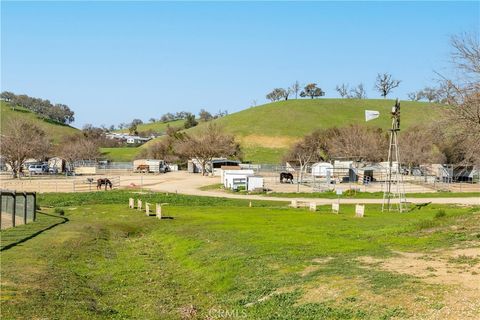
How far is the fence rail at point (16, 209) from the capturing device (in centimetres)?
2577

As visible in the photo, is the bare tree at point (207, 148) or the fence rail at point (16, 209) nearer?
the fence rail at point (16, 209)

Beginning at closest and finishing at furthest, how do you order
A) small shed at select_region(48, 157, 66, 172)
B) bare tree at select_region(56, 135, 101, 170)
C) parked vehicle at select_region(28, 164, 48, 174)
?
parked vehicle at select_region(28, 164, 48, 174) < small shed at select_region(48, 157, 66, 172) < bare tree at select_region(56, 135, 101, 170)

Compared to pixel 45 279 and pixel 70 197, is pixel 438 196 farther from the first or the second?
pixel 45 279

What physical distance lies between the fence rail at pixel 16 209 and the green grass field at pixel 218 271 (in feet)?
3.26

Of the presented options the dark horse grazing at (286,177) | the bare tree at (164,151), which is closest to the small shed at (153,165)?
the bare tree at (164,151)

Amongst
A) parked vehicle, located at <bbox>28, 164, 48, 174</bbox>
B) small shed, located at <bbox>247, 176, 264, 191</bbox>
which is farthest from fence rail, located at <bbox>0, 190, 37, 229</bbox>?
parked vehicle, located at <bbox>28, 164, 48, 174</bbox>

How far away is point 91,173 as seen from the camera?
11619 centimetres

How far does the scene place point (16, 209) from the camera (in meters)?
30.1

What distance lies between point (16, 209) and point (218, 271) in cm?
1582

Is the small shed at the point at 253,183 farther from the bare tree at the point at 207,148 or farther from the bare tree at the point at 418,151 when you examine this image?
→ the bare tree at the point at 418,151

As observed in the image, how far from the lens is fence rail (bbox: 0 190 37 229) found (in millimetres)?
25769

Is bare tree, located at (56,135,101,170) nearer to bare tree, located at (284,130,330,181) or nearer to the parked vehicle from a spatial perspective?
the parked vehicle

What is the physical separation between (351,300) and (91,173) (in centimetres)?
10812

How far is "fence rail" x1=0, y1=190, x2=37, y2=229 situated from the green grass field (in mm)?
993
